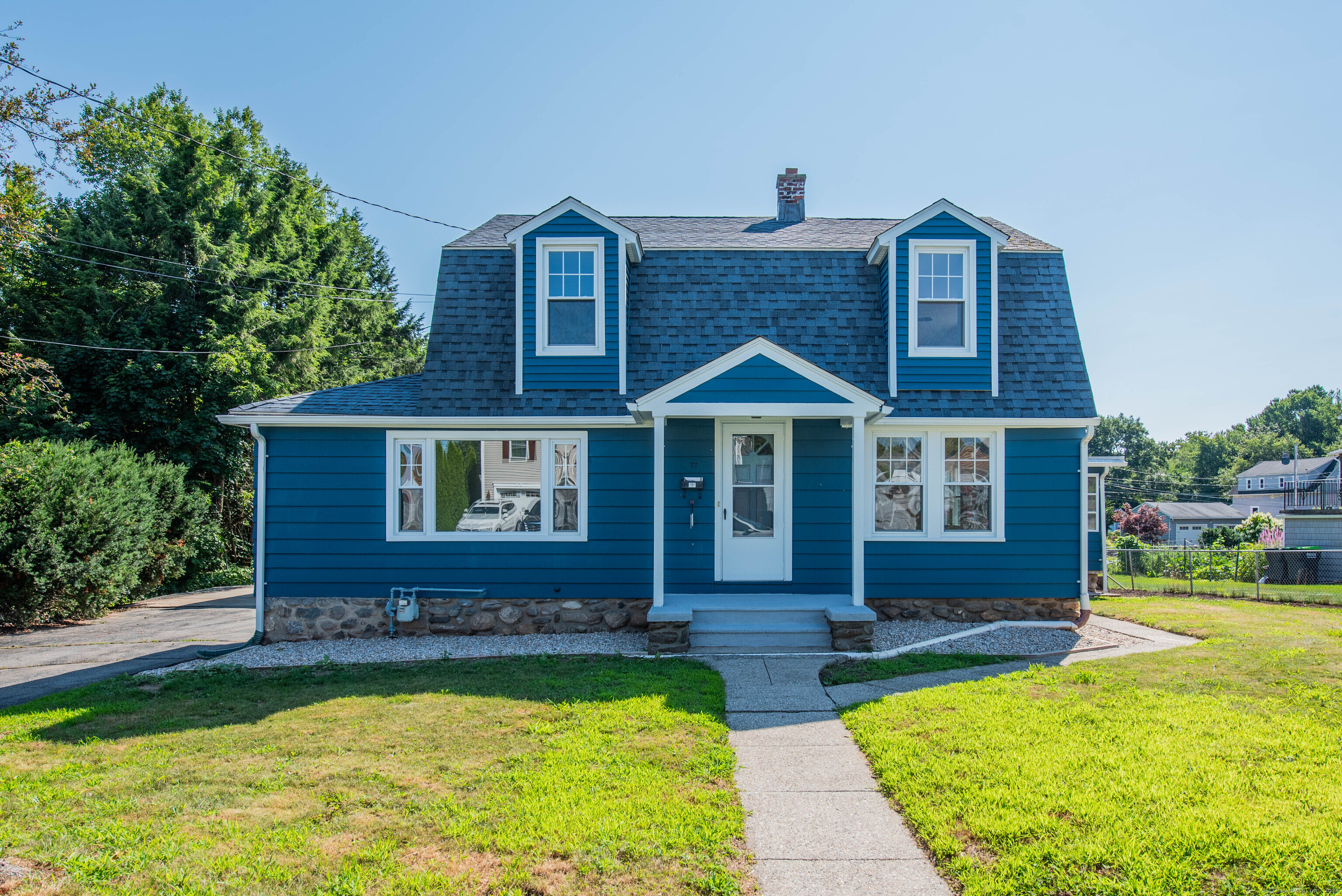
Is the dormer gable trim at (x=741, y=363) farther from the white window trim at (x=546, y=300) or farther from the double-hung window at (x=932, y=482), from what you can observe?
the white window trim at (x=546, y=300)

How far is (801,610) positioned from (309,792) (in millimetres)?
5930

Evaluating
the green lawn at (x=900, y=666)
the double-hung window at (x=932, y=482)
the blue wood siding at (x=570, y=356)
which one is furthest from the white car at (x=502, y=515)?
the double-hung window at (x=932, y=482)

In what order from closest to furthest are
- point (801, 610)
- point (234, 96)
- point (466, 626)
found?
point (801, 610) < point (466, 626) < point (234, 96)

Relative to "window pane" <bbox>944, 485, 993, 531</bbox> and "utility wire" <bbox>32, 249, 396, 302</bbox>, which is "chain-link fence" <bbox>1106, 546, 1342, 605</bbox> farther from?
"utility wire" <bbox>32, 249, 396, 302</bbox>

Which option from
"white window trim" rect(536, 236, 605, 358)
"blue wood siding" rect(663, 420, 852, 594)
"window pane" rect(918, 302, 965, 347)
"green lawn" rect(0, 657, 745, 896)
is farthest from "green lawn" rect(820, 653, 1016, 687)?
"white window trim" rect(536, 236, 605, 358)

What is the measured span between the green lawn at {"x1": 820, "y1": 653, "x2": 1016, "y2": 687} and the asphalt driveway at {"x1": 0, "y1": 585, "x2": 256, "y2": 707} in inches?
305

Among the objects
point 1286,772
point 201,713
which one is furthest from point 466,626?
point 1286,772

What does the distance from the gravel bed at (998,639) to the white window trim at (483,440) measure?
4140mm

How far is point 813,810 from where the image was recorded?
14.1 ft

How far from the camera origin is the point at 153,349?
1806cm

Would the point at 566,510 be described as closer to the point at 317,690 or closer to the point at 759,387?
the point at 759,387

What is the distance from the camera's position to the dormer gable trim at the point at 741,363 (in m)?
8.91

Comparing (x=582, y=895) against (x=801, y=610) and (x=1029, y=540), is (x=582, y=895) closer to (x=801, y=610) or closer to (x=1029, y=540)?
(x=801, y=610)

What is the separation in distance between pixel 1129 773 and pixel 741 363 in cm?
573
